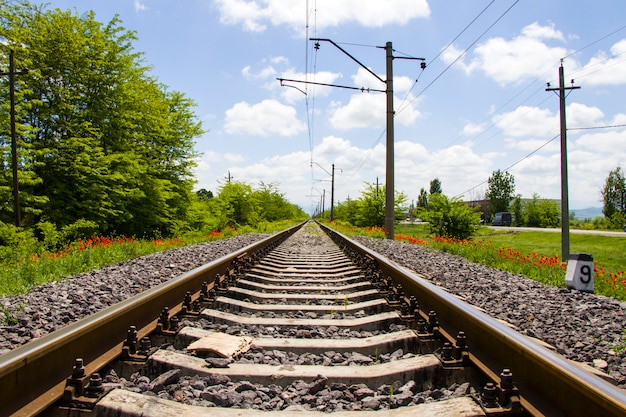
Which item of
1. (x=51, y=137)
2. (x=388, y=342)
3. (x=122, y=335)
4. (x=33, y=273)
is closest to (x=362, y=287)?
(x=388, y=342)

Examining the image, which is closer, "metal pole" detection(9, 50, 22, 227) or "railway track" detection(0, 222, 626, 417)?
"railway track" detection(0, 222, 626, 417)

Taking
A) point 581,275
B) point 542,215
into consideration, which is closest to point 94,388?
point 581,275

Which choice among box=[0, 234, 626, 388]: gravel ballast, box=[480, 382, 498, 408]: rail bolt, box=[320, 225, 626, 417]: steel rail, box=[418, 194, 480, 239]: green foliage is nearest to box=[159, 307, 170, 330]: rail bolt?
box=[0, 234, 626, 388]: gravel ballast

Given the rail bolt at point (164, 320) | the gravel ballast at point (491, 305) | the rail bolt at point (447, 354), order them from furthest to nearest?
the gravel ballast at point (491, 305) < the rail bolt at point (164, 320) < the rail bolt at point (447, 354)

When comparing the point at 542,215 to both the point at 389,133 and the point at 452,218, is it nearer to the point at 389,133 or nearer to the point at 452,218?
the point at 452,218

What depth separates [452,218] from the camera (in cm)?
1734

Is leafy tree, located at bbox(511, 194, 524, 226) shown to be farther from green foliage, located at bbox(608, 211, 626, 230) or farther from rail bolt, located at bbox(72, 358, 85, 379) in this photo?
rail bolt, located at bbox(72, 358, 85, 379)

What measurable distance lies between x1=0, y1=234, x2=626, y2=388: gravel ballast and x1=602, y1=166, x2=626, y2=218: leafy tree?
75.1 m

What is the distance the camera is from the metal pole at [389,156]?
45.3ft

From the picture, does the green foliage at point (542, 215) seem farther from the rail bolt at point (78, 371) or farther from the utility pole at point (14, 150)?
the rail bolt at point (78, 371)

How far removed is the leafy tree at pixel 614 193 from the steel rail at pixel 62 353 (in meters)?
79.1

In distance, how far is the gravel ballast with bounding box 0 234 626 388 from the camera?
3245mm

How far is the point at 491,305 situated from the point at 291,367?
278cm

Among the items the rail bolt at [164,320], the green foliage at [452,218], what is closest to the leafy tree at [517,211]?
the green foliage at [452,218]
